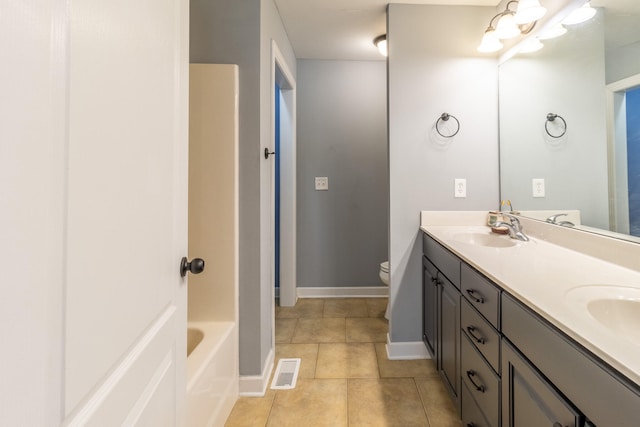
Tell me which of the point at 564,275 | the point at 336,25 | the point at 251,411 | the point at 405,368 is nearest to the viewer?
the point at 564,275

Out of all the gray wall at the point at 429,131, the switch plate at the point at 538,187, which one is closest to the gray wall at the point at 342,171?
the gray wall at the point at 429,131

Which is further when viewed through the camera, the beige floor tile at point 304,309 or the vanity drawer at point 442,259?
the beige floor tile at point 304,309

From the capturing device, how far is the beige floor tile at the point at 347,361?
1938 mm

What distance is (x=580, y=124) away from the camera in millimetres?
1497

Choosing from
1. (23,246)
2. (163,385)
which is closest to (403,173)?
(163,385)

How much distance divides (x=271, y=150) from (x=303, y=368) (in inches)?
55.4

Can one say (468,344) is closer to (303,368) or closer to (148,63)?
(303,368)

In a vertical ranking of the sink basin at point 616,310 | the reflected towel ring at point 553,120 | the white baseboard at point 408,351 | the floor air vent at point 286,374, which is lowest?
the floor air vent at point 286,374

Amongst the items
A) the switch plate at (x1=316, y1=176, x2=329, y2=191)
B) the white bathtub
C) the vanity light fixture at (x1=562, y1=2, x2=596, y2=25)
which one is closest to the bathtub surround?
the white bathtub

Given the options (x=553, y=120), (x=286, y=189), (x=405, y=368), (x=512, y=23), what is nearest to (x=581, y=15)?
(x=512, y=23)

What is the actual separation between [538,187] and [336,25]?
1844 mm

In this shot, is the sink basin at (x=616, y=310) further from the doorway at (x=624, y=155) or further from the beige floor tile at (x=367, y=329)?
the beige floor tile at (x=367, y=329)

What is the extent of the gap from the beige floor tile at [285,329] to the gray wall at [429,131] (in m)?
0.81

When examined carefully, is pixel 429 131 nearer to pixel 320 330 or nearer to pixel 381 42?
pixel 381 42
